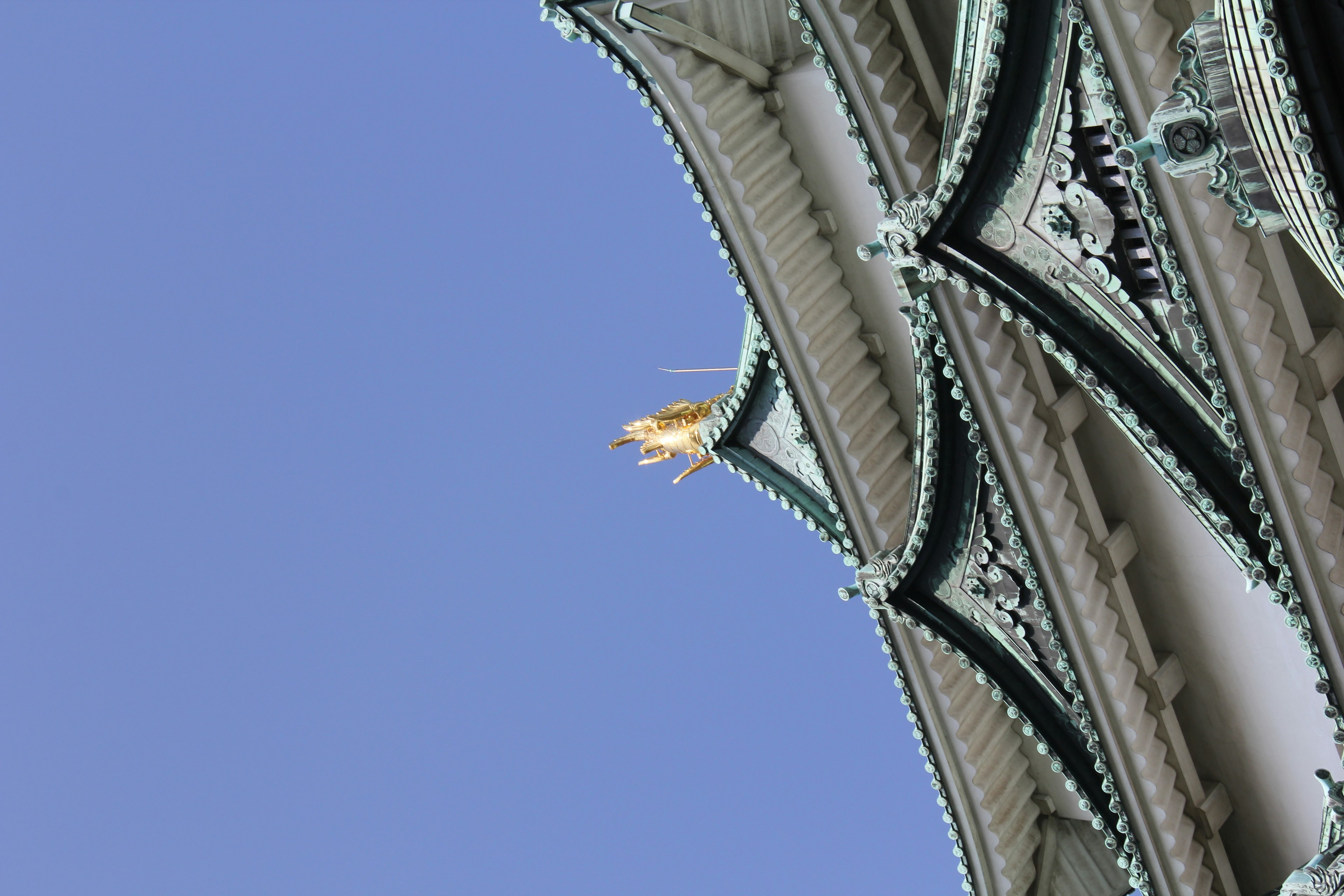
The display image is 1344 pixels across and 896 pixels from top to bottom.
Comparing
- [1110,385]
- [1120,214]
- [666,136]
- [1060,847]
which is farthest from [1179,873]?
[666,136]

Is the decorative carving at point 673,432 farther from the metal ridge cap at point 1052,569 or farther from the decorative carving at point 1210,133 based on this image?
the decorative carving at point 1210,133

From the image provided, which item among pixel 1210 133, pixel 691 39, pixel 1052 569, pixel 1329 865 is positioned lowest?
pixel 1329 865

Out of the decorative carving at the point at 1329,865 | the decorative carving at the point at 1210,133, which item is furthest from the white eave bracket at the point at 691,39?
the decorative carving at the point at 1329,865

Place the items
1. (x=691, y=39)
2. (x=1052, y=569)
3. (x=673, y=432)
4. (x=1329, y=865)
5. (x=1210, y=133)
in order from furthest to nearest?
(x=673, y=432)
(x=691, y=39)
(x=1052, y=569)
(x=1329, y=865)
(x=1210, y=133)

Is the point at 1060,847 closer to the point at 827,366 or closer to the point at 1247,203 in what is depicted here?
the point at 827,366

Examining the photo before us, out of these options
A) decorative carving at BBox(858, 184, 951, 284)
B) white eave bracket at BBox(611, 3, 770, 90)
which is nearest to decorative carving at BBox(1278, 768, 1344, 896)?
decorative carving at BBox(858, 184, 951, 284)

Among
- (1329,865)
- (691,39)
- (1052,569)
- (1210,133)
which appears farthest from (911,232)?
(1329,865)

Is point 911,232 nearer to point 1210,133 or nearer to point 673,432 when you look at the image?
point 1210,133
